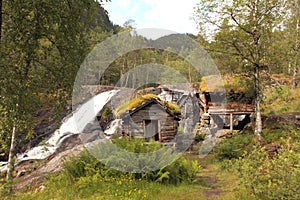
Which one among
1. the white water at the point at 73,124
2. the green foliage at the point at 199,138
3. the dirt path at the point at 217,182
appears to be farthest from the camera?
the green foliage at the point at 199,138

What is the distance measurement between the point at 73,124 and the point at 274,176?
17.6 meters

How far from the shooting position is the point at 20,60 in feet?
26.1

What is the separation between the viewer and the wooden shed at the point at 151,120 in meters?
14.6

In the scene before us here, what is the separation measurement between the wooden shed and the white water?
5430 millimetres

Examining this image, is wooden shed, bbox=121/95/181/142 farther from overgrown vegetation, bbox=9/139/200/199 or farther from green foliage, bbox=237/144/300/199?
green foliage, bbox=237/144/300/199

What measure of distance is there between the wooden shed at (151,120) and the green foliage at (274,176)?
8297 mm

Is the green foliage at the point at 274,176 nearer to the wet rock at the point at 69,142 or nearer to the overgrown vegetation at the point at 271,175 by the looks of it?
the overgrown vegetation at the point at 271,175

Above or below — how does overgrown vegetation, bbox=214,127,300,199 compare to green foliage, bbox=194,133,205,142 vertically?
above

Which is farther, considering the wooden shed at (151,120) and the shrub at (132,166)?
the wooden shed at (151,120)

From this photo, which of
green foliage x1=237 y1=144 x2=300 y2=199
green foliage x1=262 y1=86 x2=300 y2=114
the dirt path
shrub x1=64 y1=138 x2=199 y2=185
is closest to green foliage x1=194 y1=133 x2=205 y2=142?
green foliage x1=262 y1=86 x2=300 y2=114

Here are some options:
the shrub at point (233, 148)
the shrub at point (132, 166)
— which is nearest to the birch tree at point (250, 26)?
the shrub at point (233, 148)

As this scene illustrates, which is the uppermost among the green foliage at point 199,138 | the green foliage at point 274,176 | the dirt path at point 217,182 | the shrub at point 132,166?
the green foliage at point 274,176

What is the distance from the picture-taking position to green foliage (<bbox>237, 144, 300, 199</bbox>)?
5715mm

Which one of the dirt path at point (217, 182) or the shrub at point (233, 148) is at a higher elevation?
the shrub at point (233, 148)
